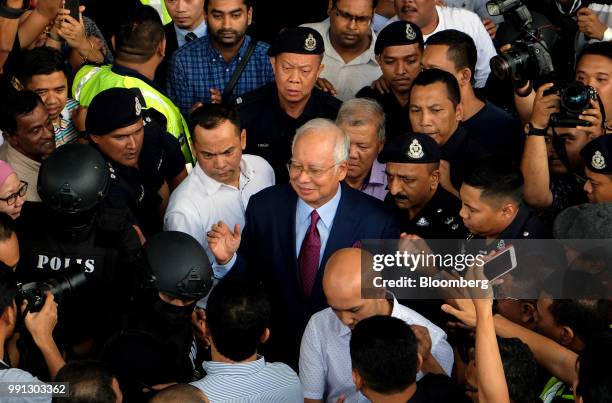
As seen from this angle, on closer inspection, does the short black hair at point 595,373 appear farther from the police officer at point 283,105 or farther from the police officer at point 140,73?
the police officer at point 140,73

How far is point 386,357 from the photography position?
2.97 meters

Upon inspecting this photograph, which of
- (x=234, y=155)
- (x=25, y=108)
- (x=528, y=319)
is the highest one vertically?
(x=25, y=108)

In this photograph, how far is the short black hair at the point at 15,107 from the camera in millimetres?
4297

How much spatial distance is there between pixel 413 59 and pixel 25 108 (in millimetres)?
2131

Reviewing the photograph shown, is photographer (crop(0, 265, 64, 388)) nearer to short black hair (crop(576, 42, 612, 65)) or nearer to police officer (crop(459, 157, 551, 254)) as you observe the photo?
police officer (crop(459, 157, 551, 254))

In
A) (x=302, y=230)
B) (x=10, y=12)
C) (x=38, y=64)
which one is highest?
(x=10, y=12)

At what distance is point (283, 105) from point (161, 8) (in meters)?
1.52

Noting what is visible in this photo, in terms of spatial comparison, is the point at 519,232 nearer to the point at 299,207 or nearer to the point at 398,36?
the point at 299,207

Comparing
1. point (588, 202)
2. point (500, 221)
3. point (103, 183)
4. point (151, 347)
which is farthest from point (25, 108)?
point (588, 202)

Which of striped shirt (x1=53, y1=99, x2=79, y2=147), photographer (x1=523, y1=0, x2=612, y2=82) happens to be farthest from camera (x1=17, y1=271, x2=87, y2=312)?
photographer (x1=523, y1=0, x2=612, y2=82)

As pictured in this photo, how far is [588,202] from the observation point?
4402mm

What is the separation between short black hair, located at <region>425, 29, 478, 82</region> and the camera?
5.05m

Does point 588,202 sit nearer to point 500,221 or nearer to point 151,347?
point 500,221

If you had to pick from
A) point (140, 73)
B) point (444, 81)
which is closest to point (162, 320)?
point (140, 73)
